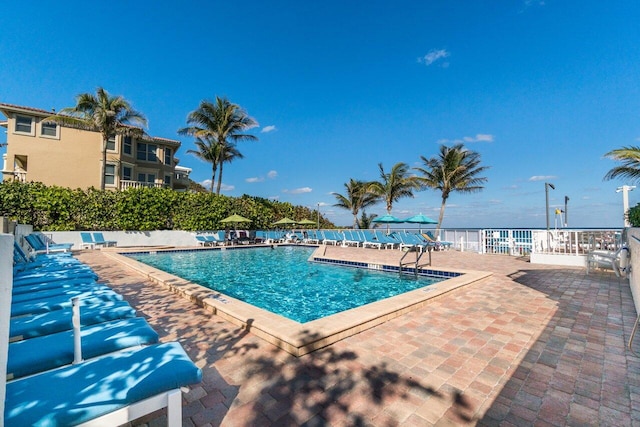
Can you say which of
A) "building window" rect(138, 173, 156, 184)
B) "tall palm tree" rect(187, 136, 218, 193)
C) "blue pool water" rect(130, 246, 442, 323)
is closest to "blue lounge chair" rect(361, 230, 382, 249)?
"blue pool water" rect(130, 246, 442, 323)

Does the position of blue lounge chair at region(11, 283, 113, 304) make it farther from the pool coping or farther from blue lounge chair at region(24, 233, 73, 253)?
blue lounge chair at region(24, 233, 73, 253)

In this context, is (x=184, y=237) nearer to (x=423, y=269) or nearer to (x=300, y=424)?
(x=423, y=269)

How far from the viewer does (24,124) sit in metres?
18.3

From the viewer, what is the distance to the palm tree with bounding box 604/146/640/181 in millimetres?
9641

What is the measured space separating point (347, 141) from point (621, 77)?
20299 mm

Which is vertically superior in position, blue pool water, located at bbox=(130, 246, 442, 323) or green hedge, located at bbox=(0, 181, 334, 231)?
green hedge, located at bbox=(0, 181, 334, 231)

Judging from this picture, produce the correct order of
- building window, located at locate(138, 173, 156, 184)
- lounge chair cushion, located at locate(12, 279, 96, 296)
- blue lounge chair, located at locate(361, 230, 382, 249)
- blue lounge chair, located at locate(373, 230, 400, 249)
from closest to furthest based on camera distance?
lounge chair cushion, located at locate(12, 279, 96, 296) → blue lounge chair, located at locate(373, 230, 400, 249) → blue lounge chair, located at locate(361, 230, 382, 249) → building window, located at locate(138, 173, 156, 184)

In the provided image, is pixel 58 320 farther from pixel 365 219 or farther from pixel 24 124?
pixel 365 219

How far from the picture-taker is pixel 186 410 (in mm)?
2057

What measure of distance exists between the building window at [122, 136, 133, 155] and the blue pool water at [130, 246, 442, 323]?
14394 millimetres

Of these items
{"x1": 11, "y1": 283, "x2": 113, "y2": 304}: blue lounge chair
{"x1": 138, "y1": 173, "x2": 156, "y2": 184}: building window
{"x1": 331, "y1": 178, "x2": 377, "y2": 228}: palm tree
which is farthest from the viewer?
{"x1": 331, "y1": 178, "x2": 377, "y2": 228}: palm tree

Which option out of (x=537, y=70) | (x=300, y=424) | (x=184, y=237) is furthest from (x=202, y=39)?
(x=300, y=424)

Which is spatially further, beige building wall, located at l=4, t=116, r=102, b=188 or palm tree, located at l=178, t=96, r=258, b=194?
palm tree, located at l=178, t=96, r=258, b=194

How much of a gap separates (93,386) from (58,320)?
5.24 ft
